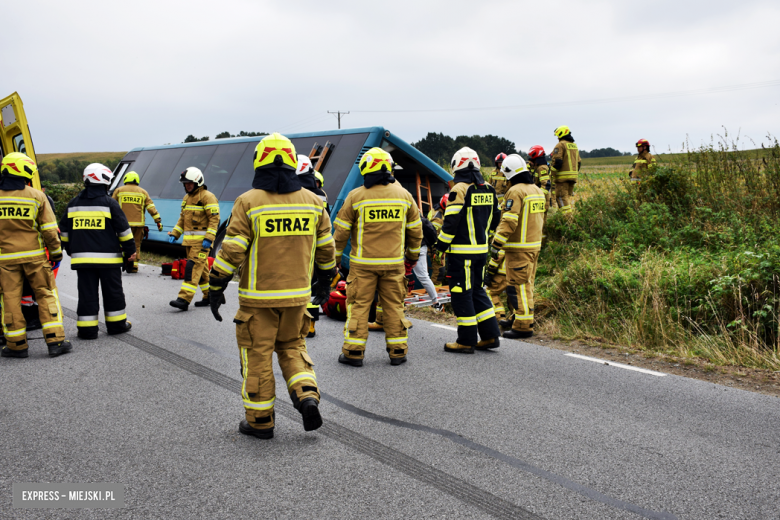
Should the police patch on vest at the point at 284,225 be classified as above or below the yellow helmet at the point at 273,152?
below

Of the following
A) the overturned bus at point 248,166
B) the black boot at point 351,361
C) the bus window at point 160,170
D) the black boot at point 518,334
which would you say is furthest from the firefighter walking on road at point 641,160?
the bus window at point 160,170

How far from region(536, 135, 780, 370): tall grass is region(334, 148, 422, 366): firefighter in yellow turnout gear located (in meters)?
2.60

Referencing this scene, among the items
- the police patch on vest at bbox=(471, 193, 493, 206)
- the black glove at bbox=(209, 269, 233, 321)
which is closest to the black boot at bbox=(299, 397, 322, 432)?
the black glove at bbox=(209, 269, 233, 321)

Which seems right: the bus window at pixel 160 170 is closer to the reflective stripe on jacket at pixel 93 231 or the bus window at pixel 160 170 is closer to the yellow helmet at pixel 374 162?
the reflective stripe on jacket at pixel 93 231

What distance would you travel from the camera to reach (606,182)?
12.4 meters

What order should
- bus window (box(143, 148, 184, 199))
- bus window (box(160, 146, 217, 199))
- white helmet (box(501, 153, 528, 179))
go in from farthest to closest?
bus window (box(143, 148, 184, 199)), bus window (box(160, 146, 217, 199)), white helmet (box(501, 153, 528, 179))

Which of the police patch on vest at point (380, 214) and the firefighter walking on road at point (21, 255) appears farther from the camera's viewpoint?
the firefighter walking on road at point (21, 255)

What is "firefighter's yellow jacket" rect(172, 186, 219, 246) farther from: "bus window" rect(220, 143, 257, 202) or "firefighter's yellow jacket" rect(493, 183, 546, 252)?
"firefighter's yellow jacket" rect(493, 183, 546, 252)

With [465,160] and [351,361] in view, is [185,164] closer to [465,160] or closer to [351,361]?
[465,160]

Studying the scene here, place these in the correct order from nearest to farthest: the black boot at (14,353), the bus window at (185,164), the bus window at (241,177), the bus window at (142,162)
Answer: the black boot at (14,353), the bus window at (241,177), the bus window at (185,164), the bus window at (142,162)

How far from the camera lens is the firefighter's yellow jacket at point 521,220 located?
6598 millimetres

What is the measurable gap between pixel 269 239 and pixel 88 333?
3.98 m

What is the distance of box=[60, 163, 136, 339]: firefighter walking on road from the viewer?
20.9 feet

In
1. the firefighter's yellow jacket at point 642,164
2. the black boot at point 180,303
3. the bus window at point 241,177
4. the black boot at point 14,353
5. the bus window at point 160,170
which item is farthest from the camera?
the bus window at point 160,170
